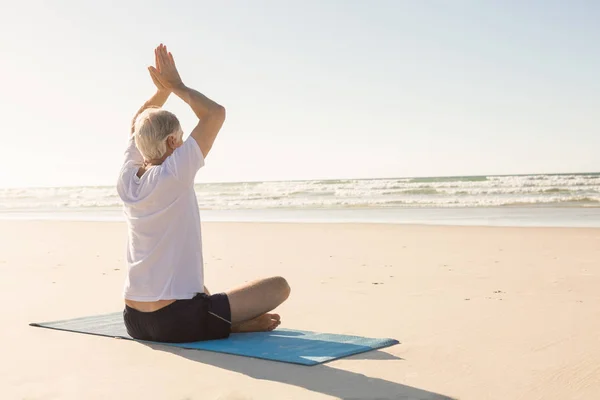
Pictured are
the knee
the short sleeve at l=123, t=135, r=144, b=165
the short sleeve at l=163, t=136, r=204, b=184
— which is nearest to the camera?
the short sleeve at l=163, t=136, r=204, b=184

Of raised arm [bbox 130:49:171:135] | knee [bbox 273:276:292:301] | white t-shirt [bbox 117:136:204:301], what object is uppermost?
raised arm [bbox 130:49:171:135]

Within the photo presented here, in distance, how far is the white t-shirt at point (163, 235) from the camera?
354 cm

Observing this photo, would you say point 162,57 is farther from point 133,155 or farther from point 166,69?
point 133,155

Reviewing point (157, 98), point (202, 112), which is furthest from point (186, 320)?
point (157, 98)

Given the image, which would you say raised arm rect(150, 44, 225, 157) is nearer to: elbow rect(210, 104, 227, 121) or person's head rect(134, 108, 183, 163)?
elbow rect(210, 104, 227, 121)

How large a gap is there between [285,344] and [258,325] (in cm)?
37

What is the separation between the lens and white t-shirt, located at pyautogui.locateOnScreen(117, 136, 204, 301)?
11.6 feet

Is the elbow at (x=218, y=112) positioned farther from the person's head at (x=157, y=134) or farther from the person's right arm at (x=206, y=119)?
the person's head at (x=157, y=134)

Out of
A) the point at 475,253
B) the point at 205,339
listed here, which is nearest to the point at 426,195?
the point at 475,253

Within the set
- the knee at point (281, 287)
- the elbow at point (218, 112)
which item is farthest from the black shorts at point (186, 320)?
the elbow at point (218, 112)

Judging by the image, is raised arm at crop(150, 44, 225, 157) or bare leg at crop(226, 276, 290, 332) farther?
bare leg at crop(226, 276, 290, 332)

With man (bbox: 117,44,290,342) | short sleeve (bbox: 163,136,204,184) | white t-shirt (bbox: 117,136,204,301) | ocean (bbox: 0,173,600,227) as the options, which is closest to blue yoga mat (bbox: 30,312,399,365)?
man (bbox: 117,44,290,342)

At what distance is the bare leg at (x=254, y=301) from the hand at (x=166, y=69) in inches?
44.2

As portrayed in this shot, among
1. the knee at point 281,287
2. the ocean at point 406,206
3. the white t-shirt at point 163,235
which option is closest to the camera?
the white t-shirt at point 163,235
